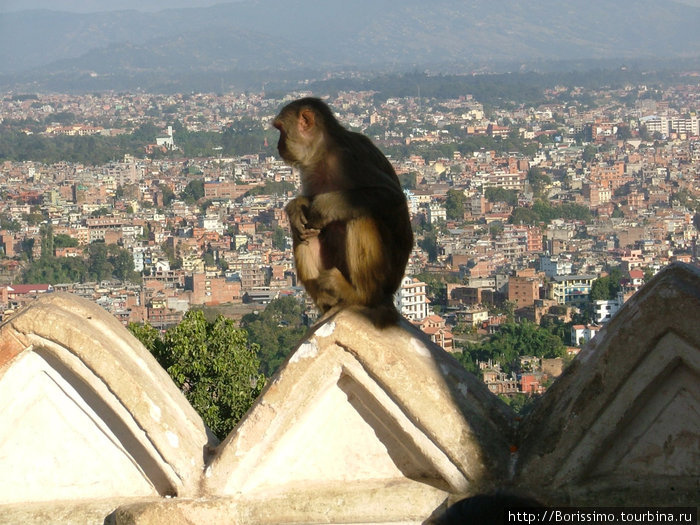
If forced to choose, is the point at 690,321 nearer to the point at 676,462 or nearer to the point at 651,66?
the point at 676,462

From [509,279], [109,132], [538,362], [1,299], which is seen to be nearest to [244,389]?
[538,362]

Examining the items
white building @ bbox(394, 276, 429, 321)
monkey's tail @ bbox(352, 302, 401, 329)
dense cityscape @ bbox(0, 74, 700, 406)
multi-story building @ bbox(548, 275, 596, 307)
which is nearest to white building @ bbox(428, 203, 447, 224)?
dense cityscape @ bbox(0, 74, 700, 406)

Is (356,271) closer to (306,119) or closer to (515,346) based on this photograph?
(306,119)

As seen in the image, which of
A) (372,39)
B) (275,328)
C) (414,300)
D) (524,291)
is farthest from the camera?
(372,39)

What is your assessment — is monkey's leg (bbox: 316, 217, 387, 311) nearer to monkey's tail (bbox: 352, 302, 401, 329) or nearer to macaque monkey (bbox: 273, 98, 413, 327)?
macaque monkey (bbox: 273, 98, 413, 327)

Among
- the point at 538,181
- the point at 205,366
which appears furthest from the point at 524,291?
the point at 205,366

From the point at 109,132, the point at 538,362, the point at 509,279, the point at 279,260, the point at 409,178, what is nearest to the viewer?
the point at 538,362

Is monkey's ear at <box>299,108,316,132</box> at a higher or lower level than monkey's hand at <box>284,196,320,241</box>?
higher
